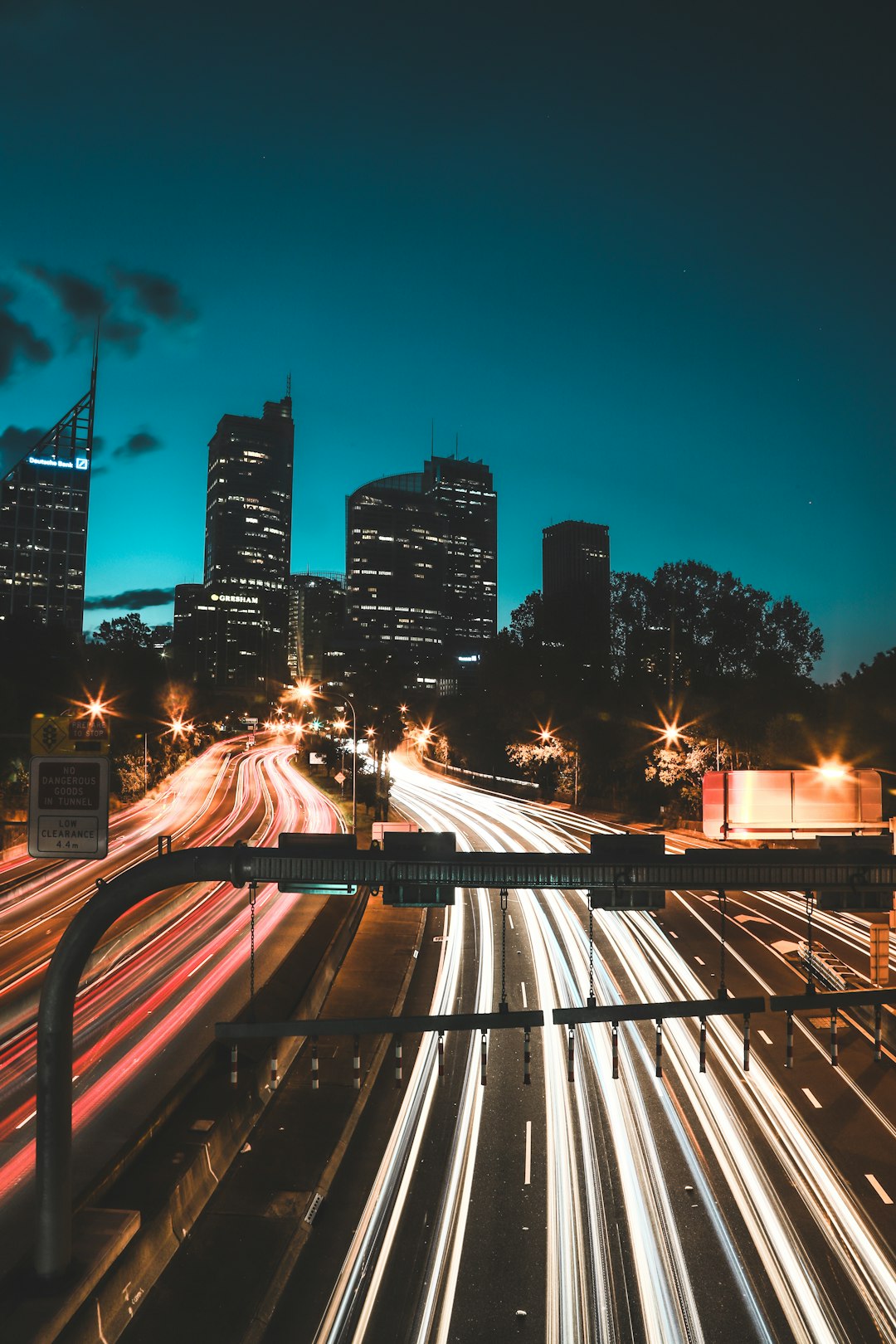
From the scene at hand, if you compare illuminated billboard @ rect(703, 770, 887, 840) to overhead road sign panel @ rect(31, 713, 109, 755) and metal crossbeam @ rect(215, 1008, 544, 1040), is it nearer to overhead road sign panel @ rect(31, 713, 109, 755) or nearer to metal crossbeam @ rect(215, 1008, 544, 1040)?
metal crossbeam @ rect(215, 1008, 544, 1040)

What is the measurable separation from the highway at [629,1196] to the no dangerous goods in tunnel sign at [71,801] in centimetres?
743

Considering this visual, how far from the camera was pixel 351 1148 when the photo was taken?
1633 centimetres

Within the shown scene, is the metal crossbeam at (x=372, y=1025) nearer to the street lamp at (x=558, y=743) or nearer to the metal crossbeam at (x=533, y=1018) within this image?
the metal crossbeam at (x=533, y=1018)

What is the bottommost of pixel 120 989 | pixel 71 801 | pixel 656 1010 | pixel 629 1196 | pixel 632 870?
pixel 629 1196

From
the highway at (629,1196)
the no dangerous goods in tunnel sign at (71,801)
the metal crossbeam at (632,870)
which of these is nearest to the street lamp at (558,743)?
the highway at (629,1196)

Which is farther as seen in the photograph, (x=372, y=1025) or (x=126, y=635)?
(x=126, y=635)

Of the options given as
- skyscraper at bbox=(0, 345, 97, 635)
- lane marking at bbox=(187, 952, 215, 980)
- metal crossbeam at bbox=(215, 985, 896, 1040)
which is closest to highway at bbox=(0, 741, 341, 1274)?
lane marking at bbox=(187, 952, 215, 980)

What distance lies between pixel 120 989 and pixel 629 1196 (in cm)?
1706

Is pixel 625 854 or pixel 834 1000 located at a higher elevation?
pixel 625 854

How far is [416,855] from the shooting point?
11719 mm

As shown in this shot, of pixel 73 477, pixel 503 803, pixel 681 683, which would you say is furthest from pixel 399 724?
pixel 73 477

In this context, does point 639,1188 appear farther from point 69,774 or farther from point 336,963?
point 336,963

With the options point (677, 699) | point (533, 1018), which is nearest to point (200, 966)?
point (533, 1018)

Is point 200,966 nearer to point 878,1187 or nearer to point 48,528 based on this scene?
point 878,1187
